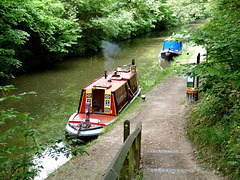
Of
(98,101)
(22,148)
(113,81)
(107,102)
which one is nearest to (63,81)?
(113,81)

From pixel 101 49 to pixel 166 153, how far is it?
2586cm

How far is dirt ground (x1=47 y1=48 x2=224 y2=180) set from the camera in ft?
14.5

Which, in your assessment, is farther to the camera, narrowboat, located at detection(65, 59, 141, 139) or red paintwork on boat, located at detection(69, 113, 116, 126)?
red paintwork on boat, located at detection(69, 113, 116, 126)

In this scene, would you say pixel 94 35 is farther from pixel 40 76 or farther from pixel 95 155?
pixel 95 155

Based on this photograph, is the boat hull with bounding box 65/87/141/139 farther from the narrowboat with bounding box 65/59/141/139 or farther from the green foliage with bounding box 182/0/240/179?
the green foliage with bounding box 182/0/240/179

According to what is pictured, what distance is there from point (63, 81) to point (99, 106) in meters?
7.40

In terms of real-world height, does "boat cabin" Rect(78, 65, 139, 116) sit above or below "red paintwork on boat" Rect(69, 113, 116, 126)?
above

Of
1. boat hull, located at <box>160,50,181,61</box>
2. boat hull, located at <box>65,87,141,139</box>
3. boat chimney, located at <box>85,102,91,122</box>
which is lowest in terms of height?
boat hull, located at <box>65,87,141,139</box>

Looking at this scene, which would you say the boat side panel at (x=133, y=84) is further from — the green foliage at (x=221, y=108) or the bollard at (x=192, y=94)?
the green foliage at (x=221, y=108)

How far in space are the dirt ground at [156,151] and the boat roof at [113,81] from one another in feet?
4.48

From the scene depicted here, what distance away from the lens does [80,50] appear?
2569cm

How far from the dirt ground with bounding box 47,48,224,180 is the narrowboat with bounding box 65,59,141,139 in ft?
2.22

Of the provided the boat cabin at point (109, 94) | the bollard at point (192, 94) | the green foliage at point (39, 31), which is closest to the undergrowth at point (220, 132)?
the bollard at point (192, 94)

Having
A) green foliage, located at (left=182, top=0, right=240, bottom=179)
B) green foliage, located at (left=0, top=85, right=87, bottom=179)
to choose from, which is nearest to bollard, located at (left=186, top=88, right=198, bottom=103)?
green foliage, located at (left=182, top=0, right=240, bottom=179)
